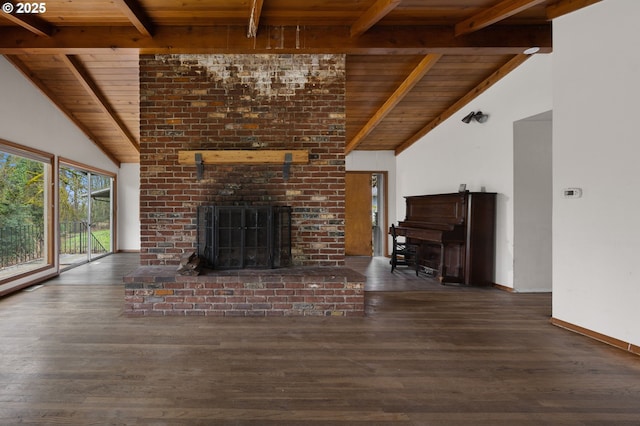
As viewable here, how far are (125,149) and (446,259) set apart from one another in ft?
23.1

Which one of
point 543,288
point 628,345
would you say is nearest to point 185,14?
point 628,345

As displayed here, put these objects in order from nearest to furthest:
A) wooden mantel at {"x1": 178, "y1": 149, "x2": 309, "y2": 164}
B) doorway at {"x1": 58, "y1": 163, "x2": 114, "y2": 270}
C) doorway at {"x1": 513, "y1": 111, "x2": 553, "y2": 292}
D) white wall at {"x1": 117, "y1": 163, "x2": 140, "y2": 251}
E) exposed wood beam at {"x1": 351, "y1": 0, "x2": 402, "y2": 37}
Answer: exposed wood beam at {"x1": 351, "y1": 0, "x2": 402, "y2": 37}
wooden mantel at {"x1": 178, "y1": 149, "x2": 309, "y2": 164}
doorway at {"x1": 513, "y1": 111, "x2": 553, "y2": 292}
doorway at {"x1": 58, "y1": 163, "x2": 114, "y2": 270}
white wall at {"x1": 117, "y1": 163, "x2": 140, "y2": 251}

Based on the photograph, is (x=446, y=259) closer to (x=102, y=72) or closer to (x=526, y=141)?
(x=526, y=141)

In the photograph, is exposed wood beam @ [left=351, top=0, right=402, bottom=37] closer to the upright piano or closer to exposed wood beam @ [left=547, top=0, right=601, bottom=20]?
exposed wood beam @ [left=547, top=0, right=601, bottom=20]

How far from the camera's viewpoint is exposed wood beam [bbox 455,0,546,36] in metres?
2.89

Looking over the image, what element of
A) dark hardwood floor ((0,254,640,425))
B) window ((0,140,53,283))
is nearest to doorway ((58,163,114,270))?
window ((0,140,53,283))

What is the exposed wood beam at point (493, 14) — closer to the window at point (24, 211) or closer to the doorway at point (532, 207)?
the doorway at point (532, 207)

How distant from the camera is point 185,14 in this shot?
3.20 m

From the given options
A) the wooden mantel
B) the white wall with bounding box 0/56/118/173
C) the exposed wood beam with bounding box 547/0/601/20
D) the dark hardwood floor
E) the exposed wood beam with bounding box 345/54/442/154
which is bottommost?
the dark hardwood floor

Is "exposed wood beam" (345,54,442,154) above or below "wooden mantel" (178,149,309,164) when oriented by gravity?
above

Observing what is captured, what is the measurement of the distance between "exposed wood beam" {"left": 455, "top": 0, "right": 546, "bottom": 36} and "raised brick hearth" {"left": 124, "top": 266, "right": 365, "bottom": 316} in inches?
112

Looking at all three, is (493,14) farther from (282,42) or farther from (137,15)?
(137,15)

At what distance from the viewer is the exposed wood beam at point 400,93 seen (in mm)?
4098

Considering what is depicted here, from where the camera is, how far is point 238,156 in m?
3.47
